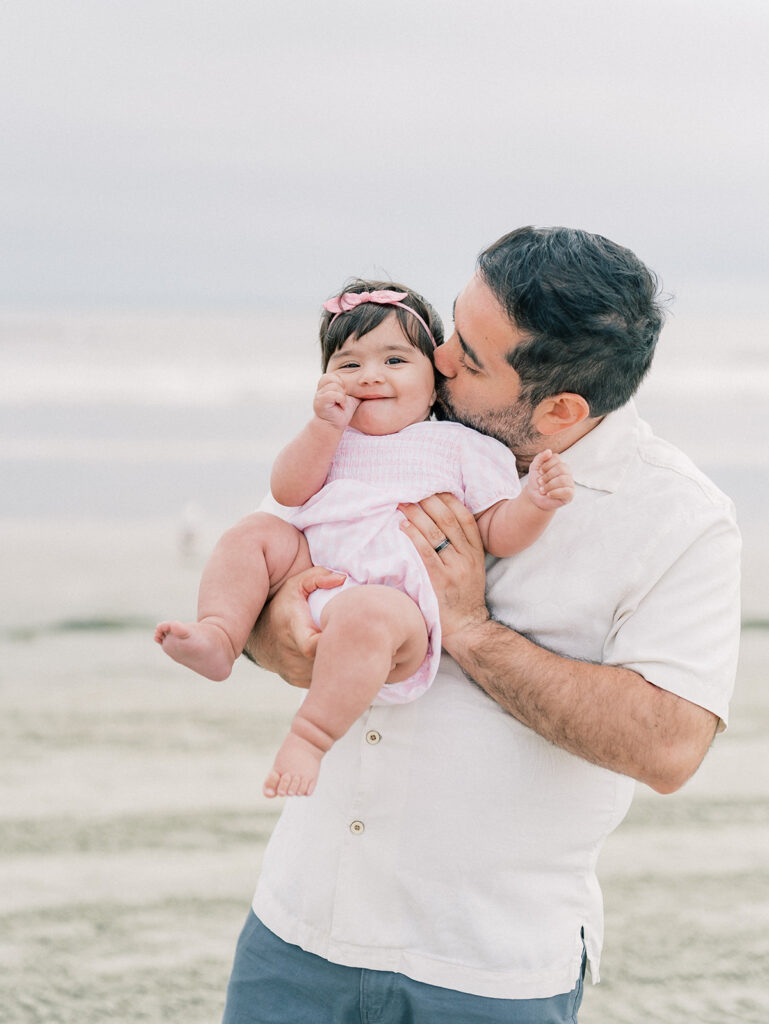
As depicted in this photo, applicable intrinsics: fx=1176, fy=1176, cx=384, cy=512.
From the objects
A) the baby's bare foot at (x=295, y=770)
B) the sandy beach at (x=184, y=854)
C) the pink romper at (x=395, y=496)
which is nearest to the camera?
the baby's bare foot at (x=295, y=770)

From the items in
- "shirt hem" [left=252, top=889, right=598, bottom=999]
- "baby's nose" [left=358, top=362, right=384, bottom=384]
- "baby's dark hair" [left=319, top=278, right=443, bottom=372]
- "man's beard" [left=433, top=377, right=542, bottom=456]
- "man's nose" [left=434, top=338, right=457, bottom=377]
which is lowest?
"shirt hem" [left=252, top=889, right=598, bottom=999]

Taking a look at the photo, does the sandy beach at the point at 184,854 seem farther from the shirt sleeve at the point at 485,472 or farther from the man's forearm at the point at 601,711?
the shirt sleeve at the point at 485,472

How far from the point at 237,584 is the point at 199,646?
0.16 m

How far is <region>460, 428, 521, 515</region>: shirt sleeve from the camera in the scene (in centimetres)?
203

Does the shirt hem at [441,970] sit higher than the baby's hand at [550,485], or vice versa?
the baby's hand at [550,485]

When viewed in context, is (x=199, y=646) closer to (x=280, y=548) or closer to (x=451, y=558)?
(x=280, y=548)

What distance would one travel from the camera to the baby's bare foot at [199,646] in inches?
73.6

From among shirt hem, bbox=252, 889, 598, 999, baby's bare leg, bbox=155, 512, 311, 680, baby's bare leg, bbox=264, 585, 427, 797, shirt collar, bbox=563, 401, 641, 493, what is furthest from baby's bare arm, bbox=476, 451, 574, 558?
shirt hem, bbox=252, 889, 598, 999

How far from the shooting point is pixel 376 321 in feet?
7.13

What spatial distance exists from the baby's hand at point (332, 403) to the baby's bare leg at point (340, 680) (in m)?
0.37

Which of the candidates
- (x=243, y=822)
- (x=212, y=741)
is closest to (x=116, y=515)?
(x=212, y=741)

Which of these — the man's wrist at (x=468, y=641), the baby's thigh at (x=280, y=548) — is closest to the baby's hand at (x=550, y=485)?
the man's wrist at (x=468, y=641)

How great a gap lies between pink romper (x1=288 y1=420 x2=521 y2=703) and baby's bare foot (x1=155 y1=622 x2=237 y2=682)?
0.16 m

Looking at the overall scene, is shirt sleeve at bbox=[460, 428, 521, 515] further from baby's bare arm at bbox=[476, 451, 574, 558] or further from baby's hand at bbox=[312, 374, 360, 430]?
baby's hand at bbox=[312, 374, 360, 430]
